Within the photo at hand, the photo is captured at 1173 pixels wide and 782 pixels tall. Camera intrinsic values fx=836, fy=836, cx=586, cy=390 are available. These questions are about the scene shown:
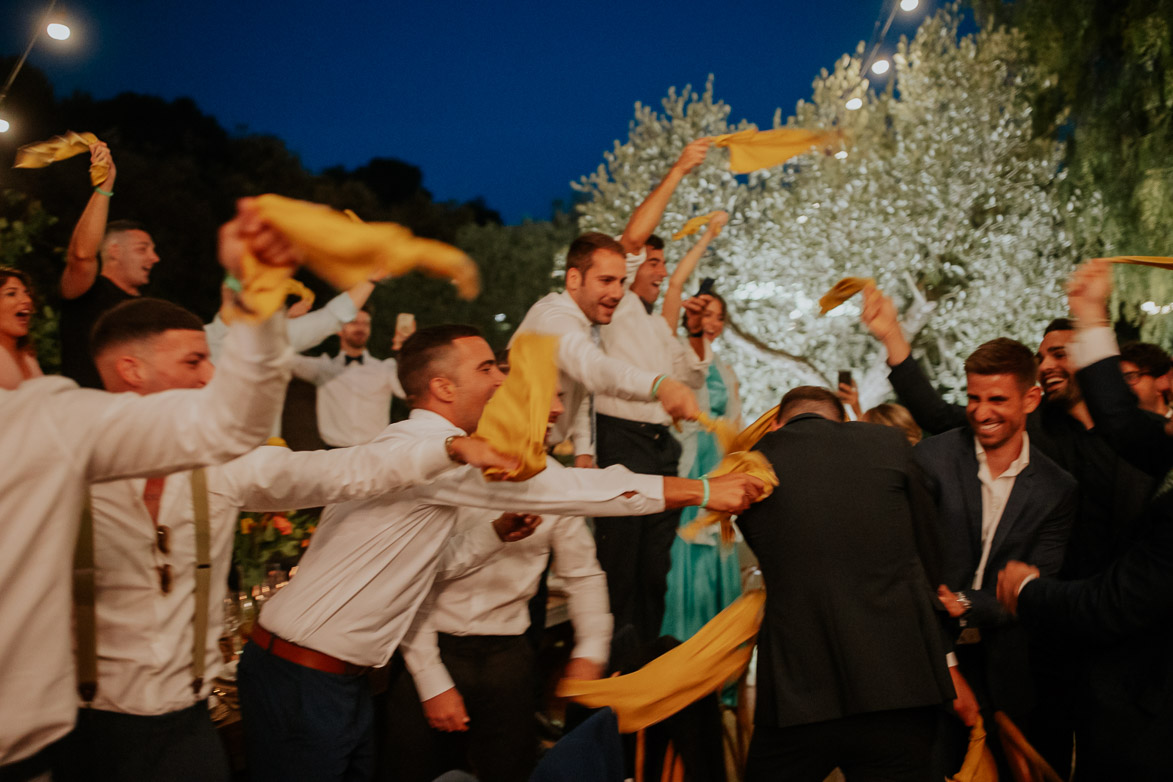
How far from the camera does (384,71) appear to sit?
75688 millimetres

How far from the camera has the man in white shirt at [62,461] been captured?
151 cm

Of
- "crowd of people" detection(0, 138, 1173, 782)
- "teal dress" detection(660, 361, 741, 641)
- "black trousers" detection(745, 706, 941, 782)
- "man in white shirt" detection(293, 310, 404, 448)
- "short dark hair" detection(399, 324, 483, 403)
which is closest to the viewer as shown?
"crowd of people" detection(0, 138, 1173, 782)

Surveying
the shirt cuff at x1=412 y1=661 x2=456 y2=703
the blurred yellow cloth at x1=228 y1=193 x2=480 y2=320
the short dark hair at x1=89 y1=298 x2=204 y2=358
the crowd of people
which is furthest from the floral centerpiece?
the blurred yellow cloth at x1=228 y1=193 x2=480 y2=320

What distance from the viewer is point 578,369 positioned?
346 cm

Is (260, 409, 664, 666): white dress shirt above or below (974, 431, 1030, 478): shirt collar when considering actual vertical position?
below

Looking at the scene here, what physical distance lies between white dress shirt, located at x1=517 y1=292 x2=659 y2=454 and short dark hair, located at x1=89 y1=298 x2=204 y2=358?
1.22m

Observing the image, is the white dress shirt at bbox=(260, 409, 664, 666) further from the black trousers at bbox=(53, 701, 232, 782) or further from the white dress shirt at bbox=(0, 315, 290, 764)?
the white dress shirt at bbox=(0, 315, 290, 764)

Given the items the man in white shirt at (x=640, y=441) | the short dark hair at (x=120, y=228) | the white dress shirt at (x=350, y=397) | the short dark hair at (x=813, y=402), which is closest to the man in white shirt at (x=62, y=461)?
the short dark hair at (x=813, y=402)

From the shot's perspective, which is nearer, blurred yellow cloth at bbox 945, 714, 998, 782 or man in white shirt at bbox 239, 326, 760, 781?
man in white shirt at bbox 239, 326, 760, 781

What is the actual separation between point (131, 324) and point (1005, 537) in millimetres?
2822

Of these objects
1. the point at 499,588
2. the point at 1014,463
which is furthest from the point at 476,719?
the point at 1014,463

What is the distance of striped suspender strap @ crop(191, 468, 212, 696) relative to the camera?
82.5 inches

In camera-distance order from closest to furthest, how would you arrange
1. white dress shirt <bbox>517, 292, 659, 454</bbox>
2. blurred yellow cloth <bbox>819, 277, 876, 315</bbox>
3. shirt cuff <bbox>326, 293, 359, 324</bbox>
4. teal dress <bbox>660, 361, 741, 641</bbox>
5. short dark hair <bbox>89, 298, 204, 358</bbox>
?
short dark hair <bbox>89, 298, 204, 358</bbox> < white dress shirt <bbox>517, 292, 659, 454</bbox> < blurred yellow cloth <bbox>819, 277, 876, 315</bbox> < shirt cuff <bbox>326, 293, 359, 324</bbox> < teal dress <bbox>660, 361, 741, 641</bbox>

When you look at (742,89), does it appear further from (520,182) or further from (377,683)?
(377,683)
